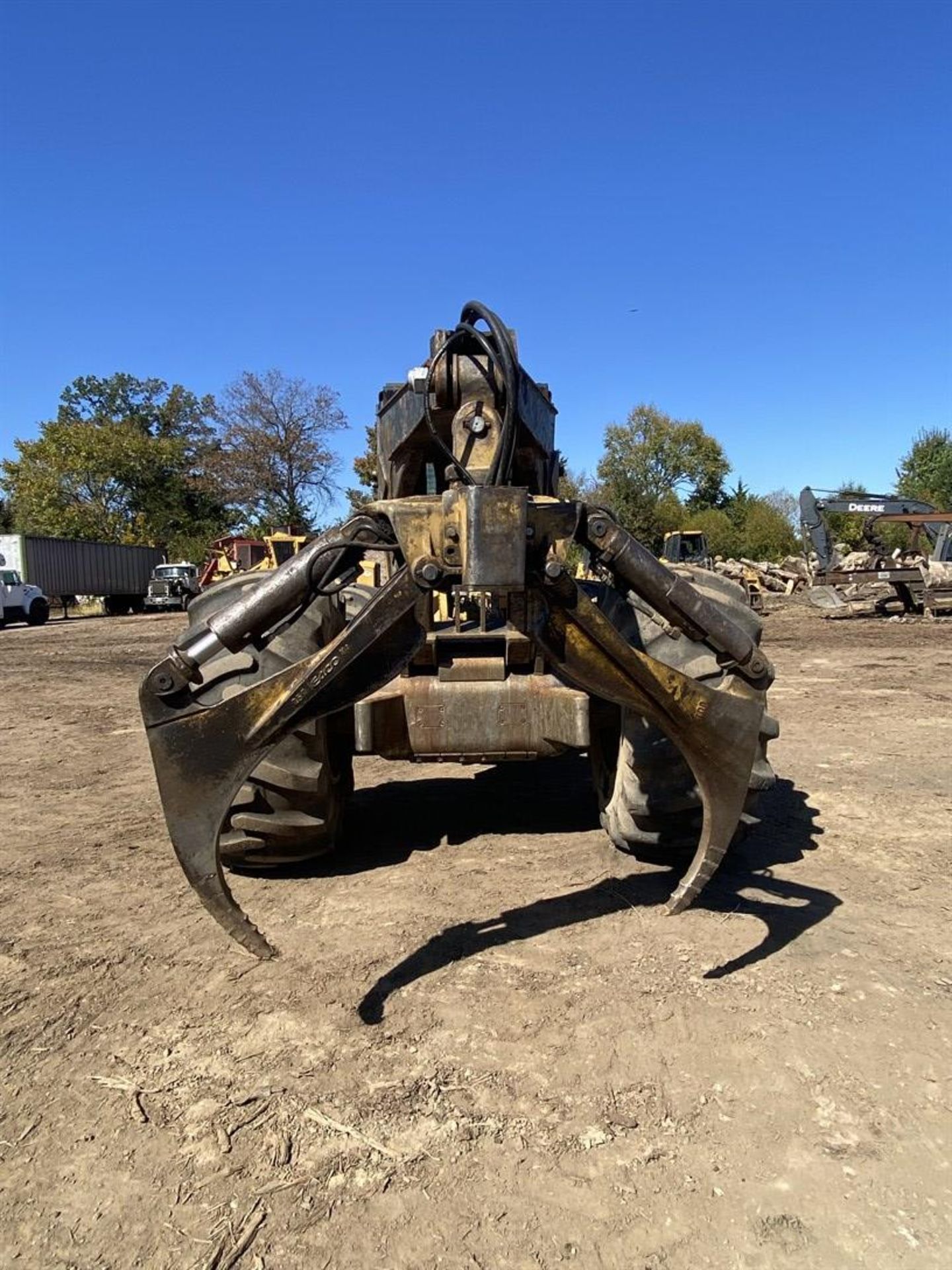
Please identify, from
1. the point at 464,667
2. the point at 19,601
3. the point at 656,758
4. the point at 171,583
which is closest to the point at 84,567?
the point at 171,583

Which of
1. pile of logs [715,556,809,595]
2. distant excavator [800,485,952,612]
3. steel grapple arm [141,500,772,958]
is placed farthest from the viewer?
pile of logs [715,556,809,595]

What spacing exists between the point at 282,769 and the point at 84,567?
32235 millimetres

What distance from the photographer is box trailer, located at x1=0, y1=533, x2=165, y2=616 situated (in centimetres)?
2889

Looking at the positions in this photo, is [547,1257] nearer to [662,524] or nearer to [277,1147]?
[277,1147]

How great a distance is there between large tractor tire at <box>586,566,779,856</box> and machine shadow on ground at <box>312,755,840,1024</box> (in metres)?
0.25

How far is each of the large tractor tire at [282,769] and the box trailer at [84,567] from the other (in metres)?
28.1

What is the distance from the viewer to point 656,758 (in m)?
3.40

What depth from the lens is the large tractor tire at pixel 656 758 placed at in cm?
341

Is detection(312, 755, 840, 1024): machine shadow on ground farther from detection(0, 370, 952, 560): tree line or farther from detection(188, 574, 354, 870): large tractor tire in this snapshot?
detection(0, 370, 952, 560): tree line

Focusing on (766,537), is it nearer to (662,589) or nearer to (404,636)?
(662,589)

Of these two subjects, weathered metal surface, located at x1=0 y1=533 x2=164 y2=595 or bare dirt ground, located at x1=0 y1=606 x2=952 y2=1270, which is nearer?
bare dirt ground, located at x1=0 y1=606 x2=952 y2=1270

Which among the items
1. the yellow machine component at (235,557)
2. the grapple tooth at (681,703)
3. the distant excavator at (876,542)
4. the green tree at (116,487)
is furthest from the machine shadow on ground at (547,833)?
the green tree at (116,487)

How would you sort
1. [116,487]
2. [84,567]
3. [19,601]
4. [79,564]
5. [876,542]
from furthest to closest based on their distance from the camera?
[116,487]
[84,567]
[79,564]
[19,601]
[876,542]

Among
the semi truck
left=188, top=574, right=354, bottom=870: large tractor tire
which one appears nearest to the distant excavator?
left=188, top=574, right=354, bottom=870: large tractor tire
